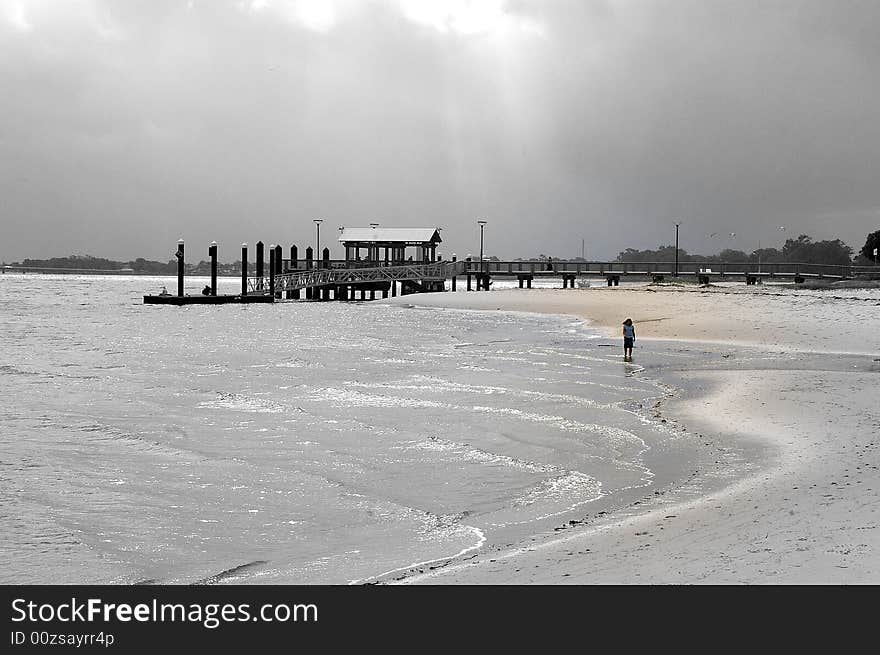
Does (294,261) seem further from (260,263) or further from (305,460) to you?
(305,460)

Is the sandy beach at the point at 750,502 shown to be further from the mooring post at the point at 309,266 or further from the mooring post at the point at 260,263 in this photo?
the mooring post at the point at 309,266

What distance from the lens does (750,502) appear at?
8.15 metres

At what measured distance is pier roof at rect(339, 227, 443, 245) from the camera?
71812 millimetres

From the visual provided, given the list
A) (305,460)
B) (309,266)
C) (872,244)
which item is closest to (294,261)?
(309,266)

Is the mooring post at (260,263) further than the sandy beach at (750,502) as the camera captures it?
Yes

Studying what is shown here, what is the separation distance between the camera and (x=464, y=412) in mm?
14352

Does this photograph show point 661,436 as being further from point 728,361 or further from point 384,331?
point 384,331

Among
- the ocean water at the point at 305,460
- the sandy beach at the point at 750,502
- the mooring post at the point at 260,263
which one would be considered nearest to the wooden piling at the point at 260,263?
the mooring post at the point at 260,263

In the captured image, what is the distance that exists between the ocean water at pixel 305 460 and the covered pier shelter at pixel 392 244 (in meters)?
48.4

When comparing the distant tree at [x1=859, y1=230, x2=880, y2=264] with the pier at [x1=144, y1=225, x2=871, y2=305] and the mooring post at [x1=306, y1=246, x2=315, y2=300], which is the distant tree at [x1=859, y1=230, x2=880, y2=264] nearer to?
the pier at [x1=144, y1=225, x2=871, y2=305]

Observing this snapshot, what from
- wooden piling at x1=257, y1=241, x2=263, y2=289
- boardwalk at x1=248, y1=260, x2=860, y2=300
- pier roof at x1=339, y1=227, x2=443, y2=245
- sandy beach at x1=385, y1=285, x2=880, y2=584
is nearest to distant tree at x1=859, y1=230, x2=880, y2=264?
boardwalk at x1=248, y1=260, x2=860, y2=300

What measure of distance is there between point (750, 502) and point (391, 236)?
2575 inches

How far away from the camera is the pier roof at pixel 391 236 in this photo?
71.8 meters
